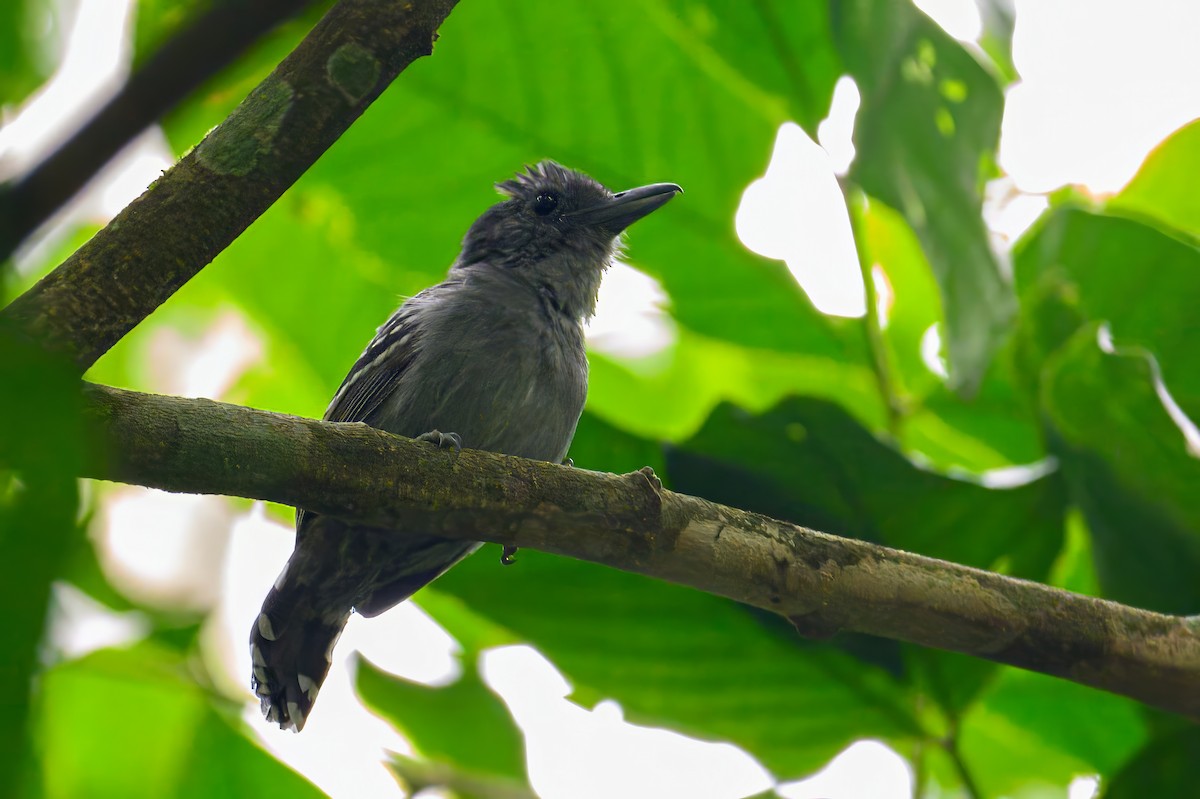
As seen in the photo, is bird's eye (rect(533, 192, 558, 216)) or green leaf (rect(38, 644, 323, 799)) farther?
bird's eye (rect(533, 192, 558, 216))

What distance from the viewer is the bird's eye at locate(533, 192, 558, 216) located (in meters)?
4.40

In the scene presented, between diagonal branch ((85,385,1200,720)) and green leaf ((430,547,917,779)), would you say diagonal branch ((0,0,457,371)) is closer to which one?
diagonal branch ((85,385,1200,720))

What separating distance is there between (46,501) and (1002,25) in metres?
3.07

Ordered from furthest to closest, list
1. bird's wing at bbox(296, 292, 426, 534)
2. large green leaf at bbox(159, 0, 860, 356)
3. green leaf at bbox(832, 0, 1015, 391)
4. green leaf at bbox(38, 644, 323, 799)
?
bird's wing at bbox(296, 292, 426, 534), large green leaf at bbox(159, 0, 860, 356), green leaf at bbox(832, 0, 1015, 391), green leaf at bbox(38, 644, 323, 799)

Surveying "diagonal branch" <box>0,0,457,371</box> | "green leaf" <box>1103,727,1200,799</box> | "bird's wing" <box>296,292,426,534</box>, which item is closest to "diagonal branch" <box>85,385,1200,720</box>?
"green leaf" <box>1103,727,1200,799</box>

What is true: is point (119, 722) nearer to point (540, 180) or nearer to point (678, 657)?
point (678, 657)

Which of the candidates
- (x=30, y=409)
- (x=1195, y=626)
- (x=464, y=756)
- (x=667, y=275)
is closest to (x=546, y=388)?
(x=667, y=275)

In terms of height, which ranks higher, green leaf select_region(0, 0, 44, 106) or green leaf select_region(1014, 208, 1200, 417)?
green leaf select_region(1014, 208, 1200, 417)

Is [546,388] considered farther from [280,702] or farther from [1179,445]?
[1179,445]

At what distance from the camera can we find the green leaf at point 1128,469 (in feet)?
9.25

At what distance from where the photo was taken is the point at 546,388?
11.9 feet

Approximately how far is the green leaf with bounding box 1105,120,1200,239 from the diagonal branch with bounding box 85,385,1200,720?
4.91 feet

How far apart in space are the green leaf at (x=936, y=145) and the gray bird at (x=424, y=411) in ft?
2.44

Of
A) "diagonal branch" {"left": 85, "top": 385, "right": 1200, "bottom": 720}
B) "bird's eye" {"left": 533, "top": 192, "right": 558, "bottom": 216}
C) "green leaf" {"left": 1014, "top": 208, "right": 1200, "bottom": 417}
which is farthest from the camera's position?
"bird's eye" {"left": 533, "top": 192, "right": 558, "bottom": 216}
